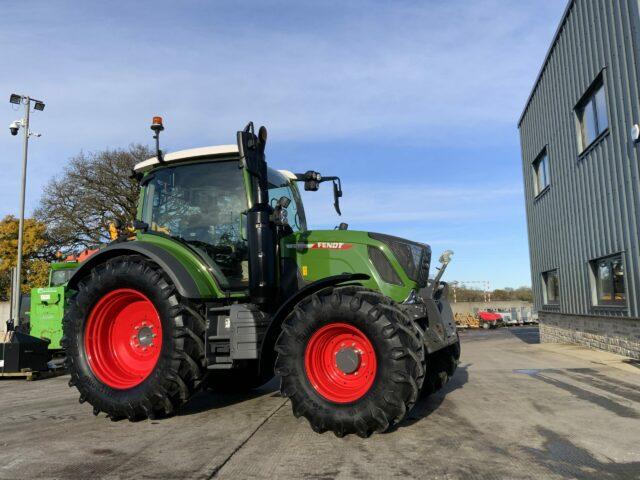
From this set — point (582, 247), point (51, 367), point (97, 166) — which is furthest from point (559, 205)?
point (97, 166)

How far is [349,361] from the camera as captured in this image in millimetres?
4332

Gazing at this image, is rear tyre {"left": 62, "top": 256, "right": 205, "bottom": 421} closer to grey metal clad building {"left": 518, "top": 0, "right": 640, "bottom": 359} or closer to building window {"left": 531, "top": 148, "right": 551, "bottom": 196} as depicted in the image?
grey metal clad building {"left": 518, "top": 0, "right": 640, "bottom": 359}

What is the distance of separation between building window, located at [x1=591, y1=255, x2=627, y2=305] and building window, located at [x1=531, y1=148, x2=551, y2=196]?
407cm

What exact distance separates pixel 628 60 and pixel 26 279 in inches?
1413

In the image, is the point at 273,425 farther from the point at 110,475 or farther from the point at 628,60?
the point at 628,60

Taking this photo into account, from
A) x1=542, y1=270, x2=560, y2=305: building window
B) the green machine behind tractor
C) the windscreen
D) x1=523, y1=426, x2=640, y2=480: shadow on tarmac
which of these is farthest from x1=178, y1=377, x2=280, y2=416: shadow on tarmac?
x1=542, y1=270, x2=560, y2=305: building window

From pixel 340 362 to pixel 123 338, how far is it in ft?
8.26

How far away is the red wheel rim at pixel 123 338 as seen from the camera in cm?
517

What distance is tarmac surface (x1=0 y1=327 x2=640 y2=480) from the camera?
3418 mm

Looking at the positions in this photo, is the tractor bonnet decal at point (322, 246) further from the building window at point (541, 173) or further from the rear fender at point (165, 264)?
the building window at point (541, 173)

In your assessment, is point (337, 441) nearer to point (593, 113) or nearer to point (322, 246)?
point (322, 246)

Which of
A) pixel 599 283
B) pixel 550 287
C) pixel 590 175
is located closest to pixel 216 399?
pixel 599 283

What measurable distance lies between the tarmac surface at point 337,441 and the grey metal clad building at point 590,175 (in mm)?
4819

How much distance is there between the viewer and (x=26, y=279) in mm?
33812
